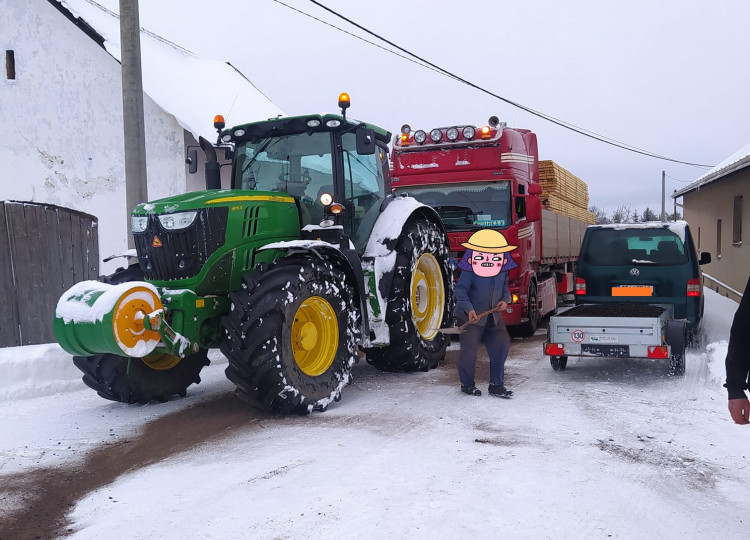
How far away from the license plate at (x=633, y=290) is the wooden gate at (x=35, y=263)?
26.2 feet

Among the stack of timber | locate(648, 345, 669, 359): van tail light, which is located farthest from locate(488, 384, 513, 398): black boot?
the stack of timber

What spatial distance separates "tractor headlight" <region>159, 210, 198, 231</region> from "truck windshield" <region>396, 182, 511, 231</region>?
5.15 meters

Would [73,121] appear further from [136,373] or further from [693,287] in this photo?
[693,287]

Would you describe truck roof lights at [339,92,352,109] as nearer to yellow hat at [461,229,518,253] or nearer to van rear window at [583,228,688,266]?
yellow hat at [461,229,518,253]

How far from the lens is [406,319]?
23.5ft

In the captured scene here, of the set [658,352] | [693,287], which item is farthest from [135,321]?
[693,287]

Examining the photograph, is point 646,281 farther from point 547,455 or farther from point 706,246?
point 706,246

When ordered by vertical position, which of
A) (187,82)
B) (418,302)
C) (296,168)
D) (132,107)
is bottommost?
(418,302)

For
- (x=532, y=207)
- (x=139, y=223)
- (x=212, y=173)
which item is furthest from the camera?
(x=532, y=207)

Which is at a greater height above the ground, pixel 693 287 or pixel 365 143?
pixel 365 143

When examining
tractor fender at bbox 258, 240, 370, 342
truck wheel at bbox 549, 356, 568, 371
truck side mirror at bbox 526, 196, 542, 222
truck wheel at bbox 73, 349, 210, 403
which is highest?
truck side mirror at bbox 526, 196, 542, 222

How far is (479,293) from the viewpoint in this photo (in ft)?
21.9

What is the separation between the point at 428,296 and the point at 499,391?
1.98 m

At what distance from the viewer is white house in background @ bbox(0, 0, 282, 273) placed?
1342 centimetres
